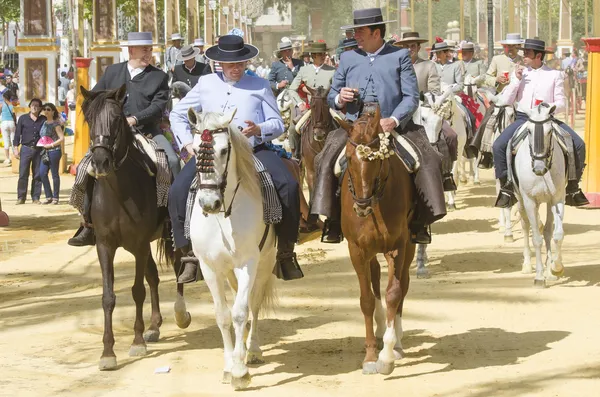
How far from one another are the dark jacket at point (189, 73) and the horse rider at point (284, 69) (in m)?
7.37

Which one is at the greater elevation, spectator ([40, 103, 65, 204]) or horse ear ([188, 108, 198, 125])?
horse ear ([188, 108, 198, 125])

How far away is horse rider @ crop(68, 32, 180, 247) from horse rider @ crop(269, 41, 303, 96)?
14.0 metres

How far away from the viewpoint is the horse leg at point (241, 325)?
31.3ft

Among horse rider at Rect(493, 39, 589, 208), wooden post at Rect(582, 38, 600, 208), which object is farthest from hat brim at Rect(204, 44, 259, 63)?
wooden post at Rect(582, 38, 600, 208)

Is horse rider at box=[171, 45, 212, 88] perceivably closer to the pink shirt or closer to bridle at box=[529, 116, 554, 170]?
the pink shirt

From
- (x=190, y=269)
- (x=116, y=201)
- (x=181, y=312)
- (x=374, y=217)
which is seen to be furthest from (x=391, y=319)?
(x=116, y=201)

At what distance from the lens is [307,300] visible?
13711 mm

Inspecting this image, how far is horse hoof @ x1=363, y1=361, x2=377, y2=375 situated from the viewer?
9.95 meters

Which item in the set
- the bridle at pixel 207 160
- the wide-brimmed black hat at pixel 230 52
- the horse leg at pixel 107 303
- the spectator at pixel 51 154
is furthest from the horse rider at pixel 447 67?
the bridle at pixel 207 160

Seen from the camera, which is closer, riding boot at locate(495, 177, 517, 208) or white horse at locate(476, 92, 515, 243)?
riding boot at locate(495, 177, 517, 208)

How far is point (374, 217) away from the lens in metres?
9.98

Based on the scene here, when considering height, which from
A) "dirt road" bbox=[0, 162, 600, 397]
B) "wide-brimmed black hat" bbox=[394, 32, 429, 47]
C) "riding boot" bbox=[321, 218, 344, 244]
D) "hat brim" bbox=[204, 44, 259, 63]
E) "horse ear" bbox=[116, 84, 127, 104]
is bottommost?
"dirt road" bbox=[0, 162, 600, 397]

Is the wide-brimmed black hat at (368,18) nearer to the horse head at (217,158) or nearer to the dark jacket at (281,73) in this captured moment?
the horse head at (217,158)

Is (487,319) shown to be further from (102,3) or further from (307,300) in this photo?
(102,3)
